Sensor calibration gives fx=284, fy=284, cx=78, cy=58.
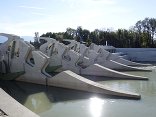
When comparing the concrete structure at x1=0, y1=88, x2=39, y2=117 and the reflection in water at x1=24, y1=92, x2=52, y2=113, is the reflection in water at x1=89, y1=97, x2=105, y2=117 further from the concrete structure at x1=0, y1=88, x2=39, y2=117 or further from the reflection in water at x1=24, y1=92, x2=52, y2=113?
the concrete structure at x1=0, y1=88, x2=39, y2=117

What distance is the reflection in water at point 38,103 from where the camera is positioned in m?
15.8

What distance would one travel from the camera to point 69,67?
30.4 meters

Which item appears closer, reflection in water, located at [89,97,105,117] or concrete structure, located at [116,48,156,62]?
reflection in water, located at [89,97,105,117]

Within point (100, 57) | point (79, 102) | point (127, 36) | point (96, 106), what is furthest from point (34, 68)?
point (127, 36)

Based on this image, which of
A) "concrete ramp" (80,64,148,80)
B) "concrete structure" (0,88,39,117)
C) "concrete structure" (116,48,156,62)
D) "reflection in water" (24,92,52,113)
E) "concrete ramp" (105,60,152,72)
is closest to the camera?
"concrete structure" (0,88,39,117)

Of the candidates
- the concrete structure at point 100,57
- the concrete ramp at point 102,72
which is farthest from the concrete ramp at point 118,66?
the concrete ramp at point 102,72

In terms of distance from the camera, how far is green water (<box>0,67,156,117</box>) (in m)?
14.5

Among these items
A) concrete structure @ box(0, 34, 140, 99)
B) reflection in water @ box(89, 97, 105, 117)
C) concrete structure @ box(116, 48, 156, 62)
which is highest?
concrete structure @ box(0, 34, 140, 99)

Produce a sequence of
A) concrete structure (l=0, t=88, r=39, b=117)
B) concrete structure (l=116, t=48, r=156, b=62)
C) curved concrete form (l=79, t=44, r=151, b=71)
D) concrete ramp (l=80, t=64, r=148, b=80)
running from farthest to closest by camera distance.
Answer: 1. concrete structure (l=116, t=48, r=156, b=62)
2. curved concrete form (l=79, t=44, r=151, b=71)
3. concrete ramp (l=80, t=64, r=148, b=80)
4. concrete structure (l=0, t=88, r=39, b=117)

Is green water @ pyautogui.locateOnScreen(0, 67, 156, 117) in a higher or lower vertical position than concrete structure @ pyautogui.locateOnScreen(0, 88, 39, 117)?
lower

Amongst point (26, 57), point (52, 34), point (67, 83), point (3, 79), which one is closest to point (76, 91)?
point (67, 83)

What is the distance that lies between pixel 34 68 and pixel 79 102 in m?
7.82

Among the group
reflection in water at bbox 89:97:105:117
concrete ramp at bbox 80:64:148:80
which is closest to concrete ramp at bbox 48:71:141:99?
reflection in water at bbox 89:97:105:117

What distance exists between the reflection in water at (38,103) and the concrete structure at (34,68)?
232 cm
